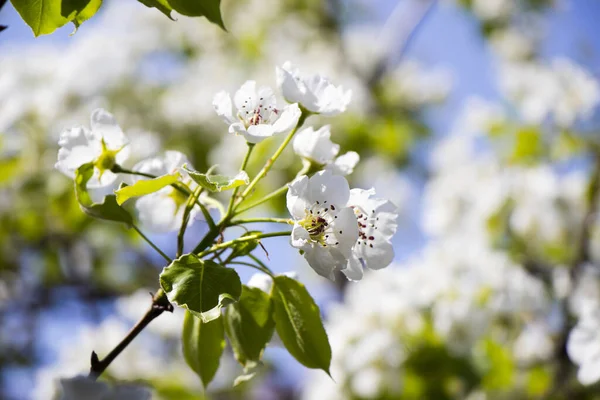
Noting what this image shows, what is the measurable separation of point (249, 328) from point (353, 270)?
14 cm

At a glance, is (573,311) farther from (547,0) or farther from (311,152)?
(547,0)

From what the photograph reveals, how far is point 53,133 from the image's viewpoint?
94.3 inches

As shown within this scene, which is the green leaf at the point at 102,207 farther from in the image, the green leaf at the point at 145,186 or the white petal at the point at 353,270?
the white petal at the point at 353,270

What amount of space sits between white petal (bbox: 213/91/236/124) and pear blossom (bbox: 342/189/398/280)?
17 centimetres

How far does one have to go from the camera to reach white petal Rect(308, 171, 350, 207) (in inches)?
25.8

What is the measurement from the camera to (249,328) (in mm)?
699

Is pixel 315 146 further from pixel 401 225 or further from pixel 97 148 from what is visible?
pixel 401 225

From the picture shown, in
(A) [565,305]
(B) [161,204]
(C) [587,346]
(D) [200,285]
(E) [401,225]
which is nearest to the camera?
(D) [200,285]

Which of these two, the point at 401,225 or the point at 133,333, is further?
the point at 401,225

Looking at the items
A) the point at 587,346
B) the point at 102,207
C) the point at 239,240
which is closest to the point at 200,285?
the point at 239,240

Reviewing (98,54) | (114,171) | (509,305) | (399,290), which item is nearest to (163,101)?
(98,54)

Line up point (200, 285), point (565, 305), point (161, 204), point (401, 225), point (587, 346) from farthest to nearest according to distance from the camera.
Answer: point (401, 225) < point (565, 305) < point (587, 346) < point (161, 204) < point (200, 285)

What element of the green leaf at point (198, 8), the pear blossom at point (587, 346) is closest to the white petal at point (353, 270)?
the green leaf at point (198, 8)

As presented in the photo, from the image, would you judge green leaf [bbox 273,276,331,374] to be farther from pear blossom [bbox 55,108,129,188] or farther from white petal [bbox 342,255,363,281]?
pear blossom [bbox 55,108,129,188]
